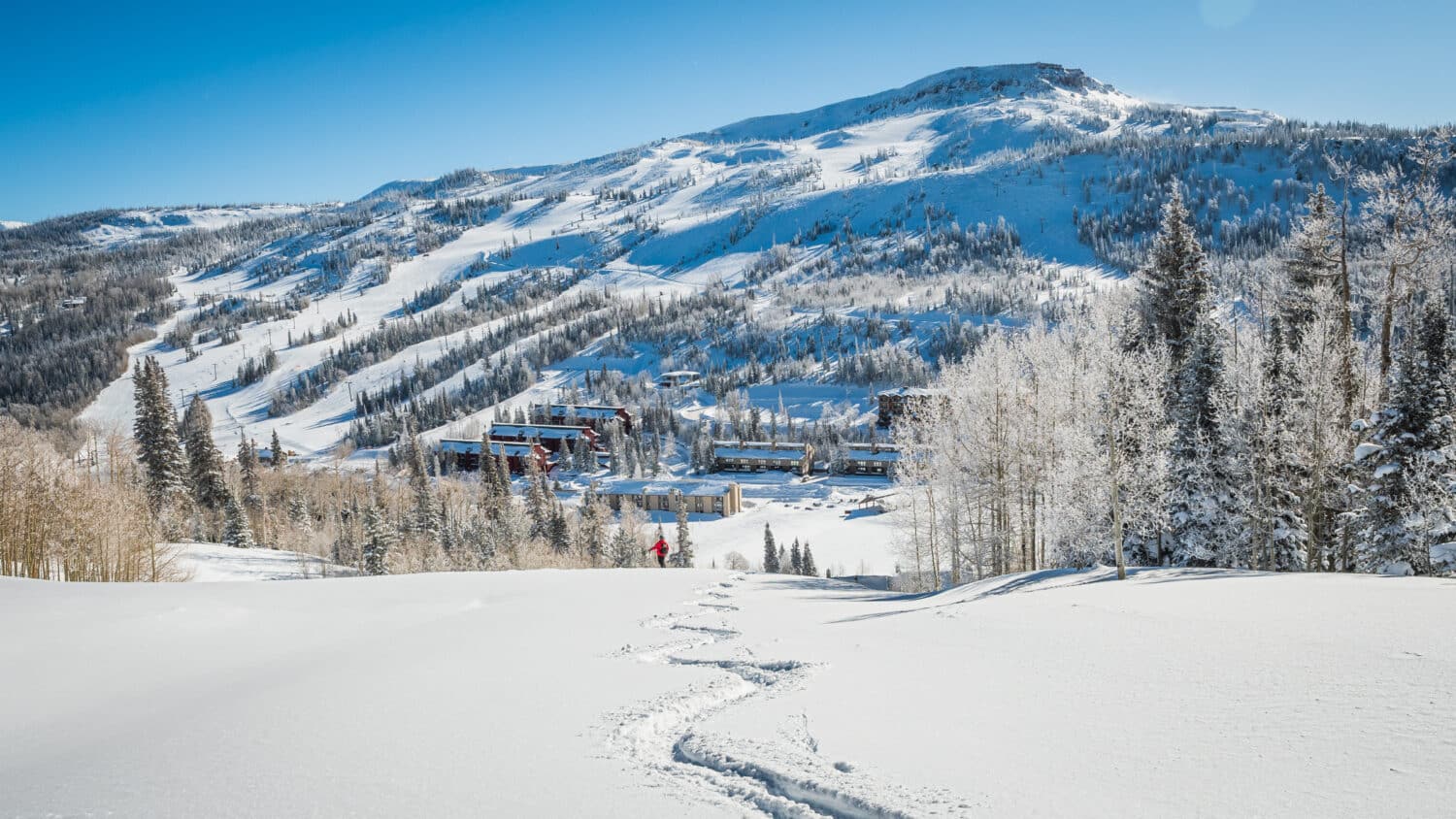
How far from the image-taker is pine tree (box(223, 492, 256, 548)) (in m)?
49.6

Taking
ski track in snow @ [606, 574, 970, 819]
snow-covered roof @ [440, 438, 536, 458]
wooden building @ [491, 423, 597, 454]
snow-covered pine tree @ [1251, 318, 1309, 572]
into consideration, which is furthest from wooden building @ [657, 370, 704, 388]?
ski track in snow @ [606, 574, 970, 819]

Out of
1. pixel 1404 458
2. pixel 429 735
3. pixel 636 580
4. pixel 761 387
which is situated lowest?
pixel 761 387

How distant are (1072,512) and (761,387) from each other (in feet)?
508

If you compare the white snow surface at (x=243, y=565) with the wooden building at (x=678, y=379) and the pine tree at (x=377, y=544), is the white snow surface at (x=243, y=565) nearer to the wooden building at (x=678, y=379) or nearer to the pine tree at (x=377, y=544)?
the pine tree at (x=377, y=544)

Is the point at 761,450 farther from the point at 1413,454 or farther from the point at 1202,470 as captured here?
the point at 1413,454

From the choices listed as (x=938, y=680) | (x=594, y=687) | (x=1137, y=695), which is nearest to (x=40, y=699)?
(x=594, y=687)

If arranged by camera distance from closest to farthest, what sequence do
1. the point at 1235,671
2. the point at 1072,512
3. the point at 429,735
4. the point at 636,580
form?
the point at 429,735
the point at 1235,671
the point at 636,580
the point at 1072,512

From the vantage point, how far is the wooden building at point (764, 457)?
126 meters

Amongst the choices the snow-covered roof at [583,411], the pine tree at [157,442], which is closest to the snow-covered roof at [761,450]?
the snow-covered roof at [583,411]

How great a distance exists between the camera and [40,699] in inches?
306

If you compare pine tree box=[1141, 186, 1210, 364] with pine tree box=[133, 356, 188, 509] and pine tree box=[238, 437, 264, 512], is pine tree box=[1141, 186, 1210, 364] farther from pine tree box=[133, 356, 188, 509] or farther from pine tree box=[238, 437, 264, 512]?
pine tree box=[238, 437, 264, 512]

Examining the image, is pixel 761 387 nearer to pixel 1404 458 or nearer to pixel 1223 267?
pixel 1223 267

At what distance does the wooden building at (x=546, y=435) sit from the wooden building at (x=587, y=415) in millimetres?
6627

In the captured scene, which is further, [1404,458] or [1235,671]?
[1404,458]
